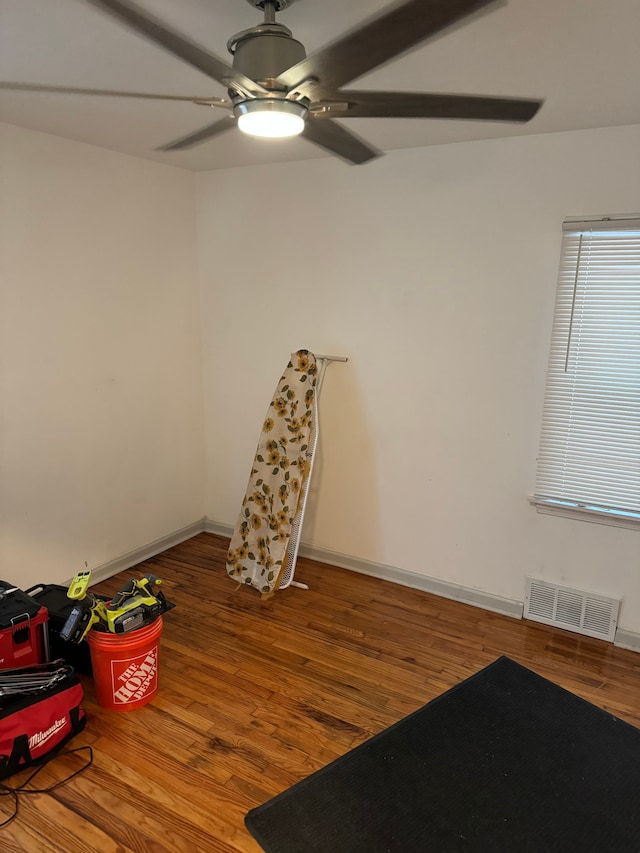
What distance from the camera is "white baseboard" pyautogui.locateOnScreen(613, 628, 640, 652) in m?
2.71

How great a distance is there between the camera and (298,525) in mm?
3197

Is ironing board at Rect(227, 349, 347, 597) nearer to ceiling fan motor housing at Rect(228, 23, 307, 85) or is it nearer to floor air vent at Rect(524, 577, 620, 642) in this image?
floor air vent at Rect(524, 577, 620, 642)

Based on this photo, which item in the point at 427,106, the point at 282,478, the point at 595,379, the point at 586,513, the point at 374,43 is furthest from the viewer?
the point at 282,478

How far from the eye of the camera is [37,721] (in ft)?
6.44

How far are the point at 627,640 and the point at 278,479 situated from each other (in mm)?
1922

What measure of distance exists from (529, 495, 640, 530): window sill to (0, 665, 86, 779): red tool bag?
7.24 ft

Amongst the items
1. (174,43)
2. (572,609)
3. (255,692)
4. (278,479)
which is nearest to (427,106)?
(174,43)

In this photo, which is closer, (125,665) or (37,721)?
(37,721)

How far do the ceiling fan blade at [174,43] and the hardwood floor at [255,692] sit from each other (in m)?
2.13

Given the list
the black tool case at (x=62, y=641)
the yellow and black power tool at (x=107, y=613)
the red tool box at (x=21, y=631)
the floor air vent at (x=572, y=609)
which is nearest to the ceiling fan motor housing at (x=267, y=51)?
the yellow and black power tool at (x=107, y=613)

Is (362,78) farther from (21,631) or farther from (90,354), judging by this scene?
(21,631)

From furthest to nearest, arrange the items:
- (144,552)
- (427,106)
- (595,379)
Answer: (144,552) < (595,379) < (427,106)

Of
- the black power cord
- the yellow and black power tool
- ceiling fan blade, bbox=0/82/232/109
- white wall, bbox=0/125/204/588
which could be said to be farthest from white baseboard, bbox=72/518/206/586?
ceiling fan blade, bbox=0/82/232/109

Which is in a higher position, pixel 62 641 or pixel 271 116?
pixel 271 116
